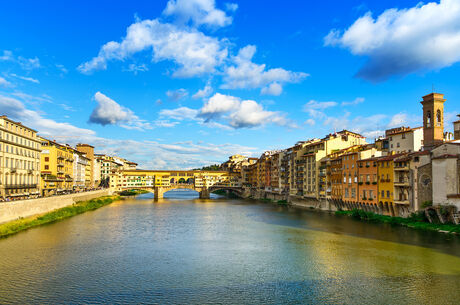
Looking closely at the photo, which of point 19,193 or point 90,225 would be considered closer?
point 90,225

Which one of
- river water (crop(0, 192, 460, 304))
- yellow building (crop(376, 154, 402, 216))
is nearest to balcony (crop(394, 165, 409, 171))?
yellow building (crop(376, 154, 402, 216))

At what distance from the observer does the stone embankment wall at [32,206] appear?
34656 mm

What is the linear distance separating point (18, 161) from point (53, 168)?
19418 mm

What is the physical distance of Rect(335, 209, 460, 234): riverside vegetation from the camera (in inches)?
1391

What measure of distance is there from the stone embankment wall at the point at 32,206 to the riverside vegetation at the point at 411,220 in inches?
1637

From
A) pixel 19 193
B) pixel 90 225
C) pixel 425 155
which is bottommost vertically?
pixel 90 225

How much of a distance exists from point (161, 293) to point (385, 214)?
35905 millimetres

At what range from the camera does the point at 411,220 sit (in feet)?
132

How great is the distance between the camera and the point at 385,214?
150ft

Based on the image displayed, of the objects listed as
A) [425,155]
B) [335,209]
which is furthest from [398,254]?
[335,209]

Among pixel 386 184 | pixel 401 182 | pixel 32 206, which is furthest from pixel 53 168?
pixel 401 182

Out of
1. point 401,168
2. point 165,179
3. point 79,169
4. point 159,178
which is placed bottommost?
point 165,179

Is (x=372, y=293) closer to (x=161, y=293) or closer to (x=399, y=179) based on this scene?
(x=161, y=293)

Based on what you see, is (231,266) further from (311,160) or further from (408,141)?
(311,160)
